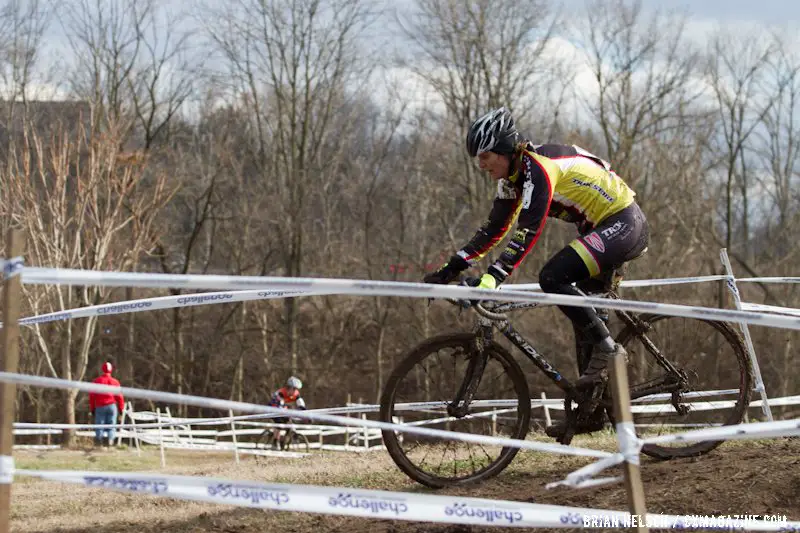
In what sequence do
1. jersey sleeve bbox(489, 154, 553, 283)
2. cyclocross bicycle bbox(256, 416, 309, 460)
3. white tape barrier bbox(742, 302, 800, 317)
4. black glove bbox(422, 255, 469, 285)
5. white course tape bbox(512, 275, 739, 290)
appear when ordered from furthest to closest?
cyclocross bicycle bbox(256, 416, 309, 460), white tape barrier bbox(742, 302, 800, 317), white course tape bbox(512, 275, 739, 290), black glove bbox(422, 255, 469, 285), jersey sleeve bbox(489, 154, 553, 283)

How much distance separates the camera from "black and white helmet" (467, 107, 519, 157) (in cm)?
569

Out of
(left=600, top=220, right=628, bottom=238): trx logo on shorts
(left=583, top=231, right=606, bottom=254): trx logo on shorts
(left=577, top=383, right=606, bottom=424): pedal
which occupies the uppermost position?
(left=600, top=220, right=628, bottom=238): trx logo on shorts

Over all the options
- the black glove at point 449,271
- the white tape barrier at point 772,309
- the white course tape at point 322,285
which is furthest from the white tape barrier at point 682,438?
the white tape barrier at point 772,309

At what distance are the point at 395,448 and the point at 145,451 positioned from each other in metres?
15.0

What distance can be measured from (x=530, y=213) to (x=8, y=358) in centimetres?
309

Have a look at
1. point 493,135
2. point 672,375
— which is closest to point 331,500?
point 493,135

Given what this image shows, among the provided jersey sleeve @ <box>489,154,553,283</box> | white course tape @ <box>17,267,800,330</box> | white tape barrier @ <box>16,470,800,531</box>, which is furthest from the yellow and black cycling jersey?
white tape barrier @ <box>16,470,800,531</box>

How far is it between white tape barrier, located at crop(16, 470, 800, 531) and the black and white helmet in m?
2.63

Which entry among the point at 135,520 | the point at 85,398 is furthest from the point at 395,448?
the point at 85,398

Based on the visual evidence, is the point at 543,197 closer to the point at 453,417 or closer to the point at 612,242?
the point at 612,242

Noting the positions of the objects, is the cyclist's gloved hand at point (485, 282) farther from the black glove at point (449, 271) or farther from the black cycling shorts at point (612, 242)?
the black cycling shorts at point (612, 242)

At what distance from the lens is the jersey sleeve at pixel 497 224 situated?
600cm

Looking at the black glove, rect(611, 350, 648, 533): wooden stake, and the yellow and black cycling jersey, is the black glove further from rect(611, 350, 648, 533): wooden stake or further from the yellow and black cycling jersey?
rect(611, 350, 648, 533): wooden stake

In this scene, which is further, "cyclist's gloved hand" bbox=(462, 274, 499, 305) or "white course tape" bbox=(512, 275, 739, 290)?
"white course tape" bbox=(512, 275, 739, 290)
